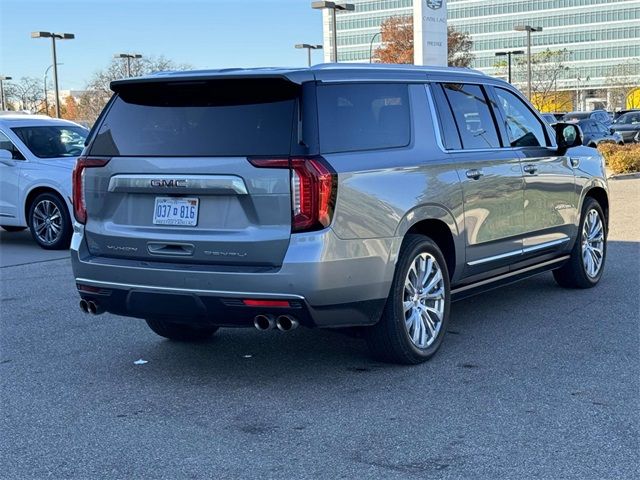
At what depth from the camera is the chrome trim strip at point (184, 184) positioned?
499 cm

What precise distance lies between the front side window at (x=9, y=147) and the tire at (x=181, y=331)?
21.6 feet

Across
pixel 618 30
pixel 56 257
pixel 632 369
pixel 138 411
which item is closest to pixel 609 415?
pixel 632 369

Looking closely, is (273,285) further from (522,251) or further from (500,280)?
(522,251)

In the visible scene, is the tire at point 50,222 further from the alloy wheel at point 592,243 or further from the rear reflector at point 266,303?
the rear reflector at point 266,303

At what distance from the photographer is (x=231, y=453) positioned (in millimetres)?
4277

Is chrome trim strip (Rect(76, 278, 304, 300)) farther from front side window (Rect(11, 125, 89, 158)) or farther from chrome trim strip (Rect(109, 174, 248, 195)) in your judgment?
front side window (Rect(11, 125, 89, 158))

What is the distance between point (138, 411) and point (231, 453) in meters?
0.90

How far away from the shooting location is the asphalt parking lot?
414 cm

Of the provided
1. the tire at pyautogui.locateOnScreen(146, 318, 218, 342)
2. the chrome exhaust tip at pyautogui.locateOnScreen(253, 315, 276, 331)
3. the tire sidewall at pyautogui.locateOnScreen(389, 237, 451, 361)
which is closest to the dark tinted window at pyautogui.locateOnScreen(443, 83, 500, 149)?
the tire sidewall at pyautogui.locateOnScreen(389, 237, 451, 361)

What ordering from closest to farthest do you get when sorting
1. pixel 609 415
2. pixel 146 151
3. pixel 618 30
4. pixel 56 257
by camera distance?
pixel 609 415 < pixel 146 151 < pixel 56 257 < pixel 618 30

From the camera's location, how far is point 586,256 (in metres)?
8.02

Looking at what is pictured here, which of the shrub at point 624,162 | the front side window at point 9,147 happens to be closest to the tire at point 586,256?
the front side window at point 9,147

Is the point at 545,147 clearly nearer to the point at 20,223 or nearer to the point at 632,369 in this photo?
the point at 632,369

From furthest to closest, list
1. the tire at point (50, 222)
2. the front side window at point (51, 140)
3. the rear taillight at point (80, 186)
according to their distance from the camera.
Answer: the front side window at point (51, 140)
the tire at point (50, 222)
the rear taillight at point (80, 186)
